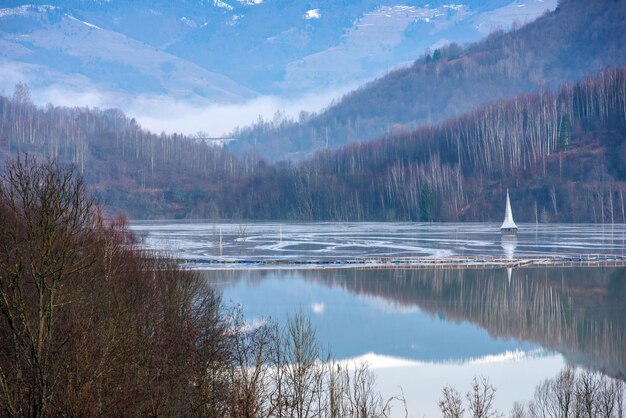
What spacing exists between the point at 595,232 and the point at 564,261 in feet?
108

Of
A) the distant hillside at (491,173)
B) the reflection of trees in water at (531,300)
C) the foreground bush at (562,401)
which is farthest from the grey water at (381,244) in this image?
the foreground bush at (562,401)

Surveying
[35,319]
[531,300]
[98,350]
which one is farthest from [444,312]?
[35,319]

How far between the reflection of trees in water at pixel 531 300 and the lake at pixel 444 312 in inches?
1.8

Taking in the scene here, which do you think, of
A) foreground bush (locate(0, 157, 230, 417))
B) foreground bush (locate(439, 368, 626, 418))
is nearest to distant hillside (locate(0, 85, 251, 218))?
foreground bush (locate(0, 157, 230, 417))

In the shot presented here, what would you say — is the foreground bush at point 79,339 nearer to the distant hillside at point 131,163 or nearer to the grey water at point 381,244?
the grey water at point 381,244

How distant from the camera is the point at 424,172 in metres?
131

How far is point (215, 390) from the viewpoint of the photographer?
20344mm

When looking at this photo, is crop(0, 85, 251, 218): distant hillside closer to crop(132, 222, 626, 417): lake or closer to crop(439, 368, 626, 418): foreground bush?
crop(132, 222, 626, 417): lake

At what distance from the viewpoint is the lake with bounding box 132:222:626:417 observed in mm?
29438

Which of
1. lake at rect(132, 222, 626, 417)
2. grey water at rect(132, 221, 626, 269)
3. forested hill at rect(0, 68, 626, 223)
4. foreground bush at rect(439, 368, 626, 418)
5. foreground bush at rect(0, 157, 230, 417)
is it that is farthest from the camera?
forested hill at rect(0, 68, 626, 223)

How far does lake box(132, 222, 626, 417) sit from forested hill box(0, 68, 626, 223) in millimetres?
50009

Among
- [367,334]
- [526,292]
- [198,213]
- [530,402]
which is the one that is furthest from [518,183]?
[530,402]

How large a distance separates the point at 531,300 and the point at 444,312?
4.44 metres

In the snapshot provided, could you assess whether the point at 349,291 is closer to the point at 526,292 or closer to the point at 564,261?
the point at 526,292
